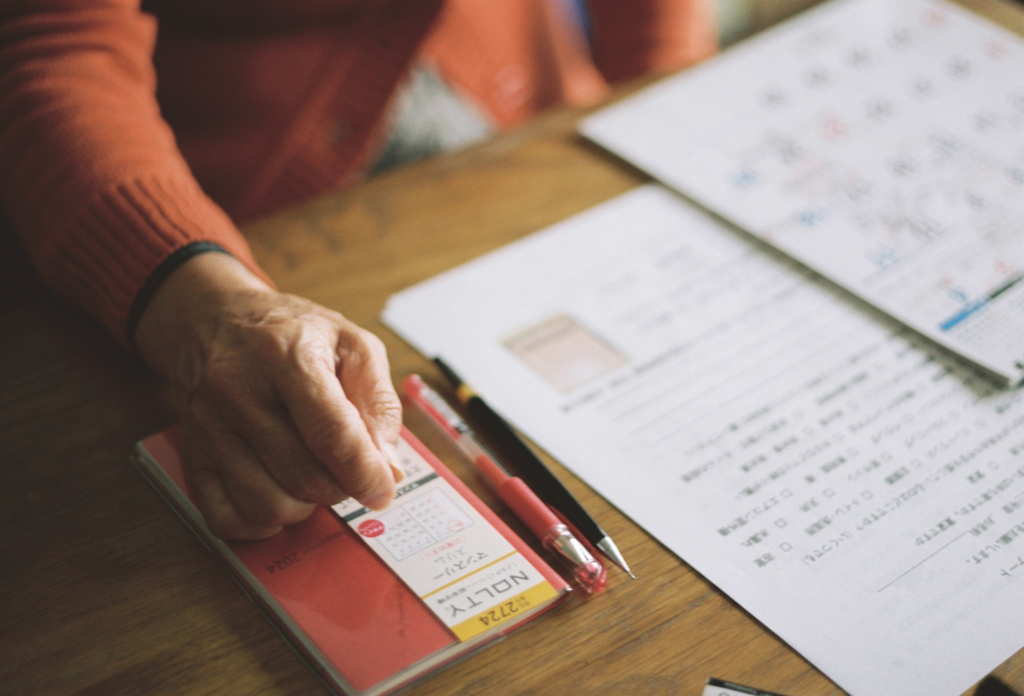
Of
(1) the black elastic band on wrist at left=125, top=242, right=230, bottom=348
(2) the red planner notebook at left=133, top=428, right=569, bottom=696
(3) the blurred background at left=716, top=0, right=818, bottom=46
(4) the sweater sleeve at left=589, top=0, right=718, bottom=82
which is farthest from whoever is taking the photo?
(3) the blurred background at left=716, top=0, right=818, bottom=46

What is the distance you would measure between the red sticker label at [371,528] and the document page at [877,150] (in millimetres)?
361

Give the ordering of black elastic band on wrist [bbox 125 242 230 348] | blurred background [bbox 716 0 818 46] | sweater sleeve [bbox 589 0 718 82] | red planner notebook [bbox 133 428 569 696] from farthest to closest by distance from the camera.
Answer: blurred background [bbox 716 0 818 46], sweater sleeve [bbox 589 0 718 82], black elastic band on wrist [bbox 125 242 230 348], red planner notebook [bbox 133 428 569 696]

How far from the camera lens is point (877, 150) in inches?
27.5

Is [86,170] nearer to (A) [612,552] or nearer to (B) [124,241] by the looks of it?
(B) [124,241]

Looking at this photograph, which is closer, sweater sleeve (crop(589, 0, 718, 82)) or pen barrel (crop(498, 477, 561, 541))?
pen barrel (crop(498, 477, 561, 541))

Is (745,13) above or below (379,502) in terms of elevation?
below

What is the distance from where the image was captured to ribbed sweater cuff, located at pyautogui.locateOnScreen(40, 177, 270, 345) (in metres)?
0.53

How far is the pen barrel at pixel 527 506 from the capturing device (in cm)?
44

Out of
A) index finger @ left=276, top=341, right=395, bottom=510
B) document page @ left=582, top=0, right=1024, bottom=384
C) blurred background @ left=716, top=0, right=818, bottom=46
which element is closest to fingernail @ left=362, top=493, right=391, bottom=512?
index finger @ left=276, top=341, right=395, bottom=510

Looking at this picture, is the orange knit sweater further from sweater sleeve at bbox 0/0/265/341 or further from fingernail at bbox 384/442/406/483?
fingernail at bbox 384/442/406/483

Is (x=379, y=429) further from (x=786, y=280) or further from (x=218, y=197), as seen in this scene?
(x=218, y=197)

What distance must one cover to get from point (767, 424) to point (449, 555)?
207mm

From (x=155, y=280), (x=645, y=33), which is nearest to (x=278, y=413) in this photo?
(x=155, y=280)

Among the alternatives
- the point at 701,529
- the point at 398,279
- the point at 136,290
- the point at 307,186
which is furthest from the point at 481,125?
the point at 701,529
